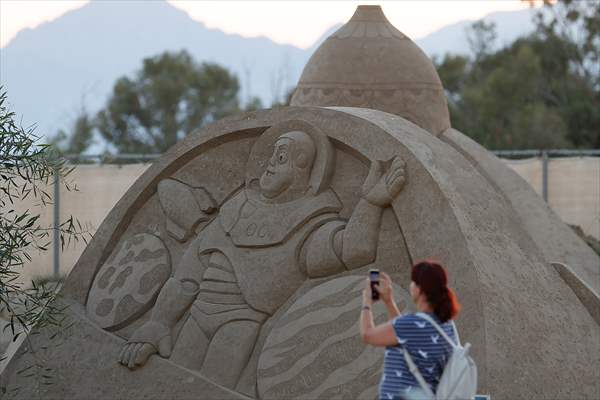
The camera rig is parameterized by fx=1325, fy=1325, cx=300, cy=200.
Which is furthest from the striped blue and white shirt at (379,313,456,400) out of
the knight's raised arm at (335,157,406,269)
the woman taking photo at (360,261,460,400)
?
the knight's raised arm at (335,157,406,269)

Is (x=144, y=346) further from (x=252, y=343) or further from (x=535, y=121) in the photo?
(x=535, y=121)

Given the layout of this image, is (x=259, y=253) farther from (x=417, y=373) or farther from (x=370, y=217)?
(x=417, y=373)

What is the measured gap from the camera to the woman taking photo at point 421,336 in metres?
5.52

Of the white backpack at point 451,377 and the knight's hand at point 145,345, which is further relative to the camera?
the knight's hand at point 145,345

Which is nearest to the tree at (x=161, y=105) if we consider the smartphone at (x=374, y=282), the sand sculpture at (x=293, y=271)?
the sand sculpture at (x=293, y=271)

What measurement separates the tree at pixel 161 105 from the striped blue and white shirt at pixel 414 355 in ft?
94.3

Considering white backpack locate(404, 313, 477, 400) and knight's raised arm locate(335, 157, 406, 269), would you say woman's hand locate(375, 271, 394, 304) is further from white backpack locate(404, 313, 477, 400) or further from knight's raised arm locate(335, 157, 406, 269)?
knight's raised arm locate(335, 157, 406, 269)

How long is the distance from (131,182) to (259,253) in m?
6.72

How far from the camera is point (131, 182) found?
14859mm

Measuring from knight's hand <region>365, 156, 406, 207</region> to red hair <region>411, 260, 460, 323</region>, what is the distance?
91.1 inches

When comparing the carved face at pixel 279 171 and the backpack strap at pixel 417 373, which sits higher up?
the carved face at pixel 279 171

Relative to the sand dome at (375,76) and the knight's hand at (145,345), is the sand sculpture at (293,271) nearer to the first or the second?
the knight's hand at (145,345)

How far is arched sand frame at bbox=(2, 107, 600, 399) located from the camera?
24.6 ft

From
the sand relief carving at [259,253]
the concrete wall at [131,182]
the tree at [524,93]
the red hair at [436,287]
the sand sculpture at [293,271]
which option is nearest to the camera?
the red hair at [436,287]
